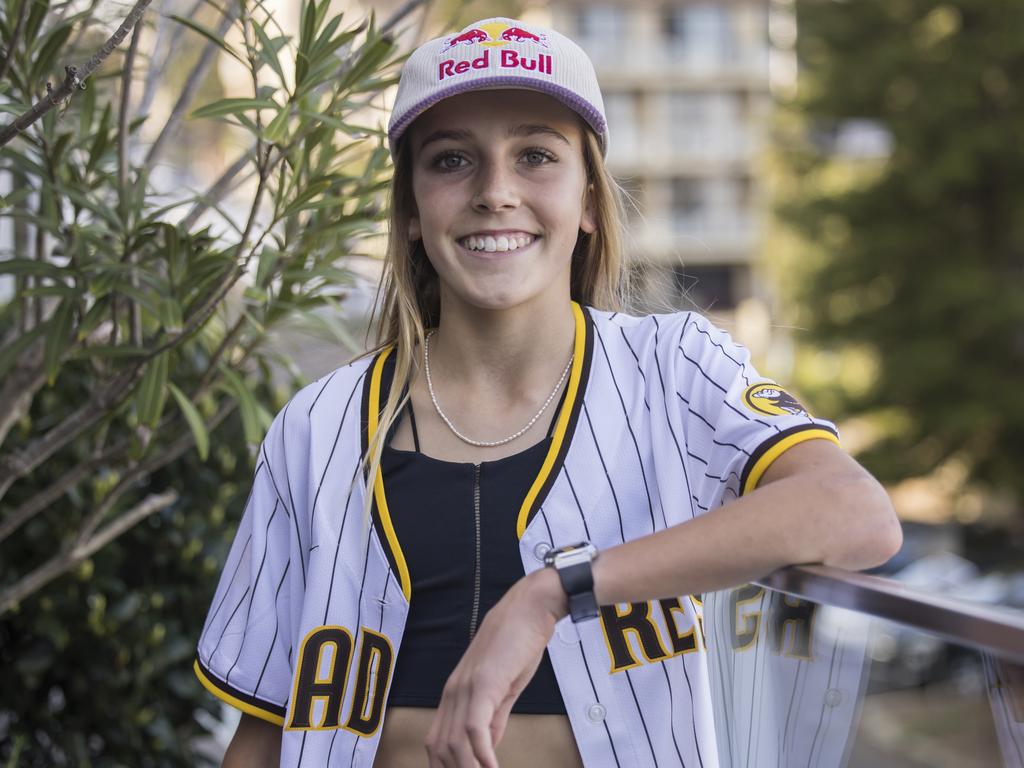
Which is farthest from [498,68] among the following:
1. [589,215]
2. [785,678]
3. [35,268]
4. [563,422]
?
[35,268]

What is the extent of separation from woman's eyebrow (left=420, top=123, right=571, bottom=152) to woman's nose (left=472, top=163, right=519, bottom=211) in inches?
2.2

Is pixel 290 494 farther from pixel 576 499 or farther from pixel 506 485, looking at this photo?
pixel 576 499

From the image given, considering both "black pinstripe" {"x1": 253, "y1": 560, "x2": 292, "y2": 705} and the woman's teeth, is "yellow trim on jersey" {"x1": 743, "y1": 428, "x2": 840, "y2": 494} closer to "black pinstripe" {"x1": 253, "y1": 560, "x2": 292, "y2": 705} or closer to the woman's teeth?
the woman's teeth

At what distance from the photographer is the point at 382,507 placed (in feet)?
6.14

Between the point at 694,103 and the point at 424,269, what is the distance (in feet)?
169

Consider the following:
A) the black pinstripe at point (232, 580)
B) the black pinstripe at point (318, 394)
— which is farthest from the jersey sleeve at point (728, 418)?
the black pinstripe at point (232, 580)

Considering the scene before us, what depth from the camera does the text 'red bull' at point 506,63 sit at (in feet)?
6.12

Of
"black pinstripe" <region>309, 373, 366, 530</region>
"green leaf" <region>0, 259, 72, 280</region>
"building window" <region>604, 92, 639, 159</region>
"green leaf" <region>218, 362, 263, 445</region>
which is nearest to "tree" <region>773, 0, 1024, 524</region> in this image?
"green leaf" <region>218, 362, 263, 445</region>

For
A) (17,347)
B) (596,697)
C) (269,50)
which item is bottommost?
(596,697)

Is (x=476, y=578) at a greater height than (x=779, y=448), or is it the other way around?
(x=779, y=448)

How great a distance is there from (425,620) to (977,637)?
90 centimetres

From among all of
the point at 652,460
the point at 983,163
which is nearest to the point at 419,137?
the point at 652,460

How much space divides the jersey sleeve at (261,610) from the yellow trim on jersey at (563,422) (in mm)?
370

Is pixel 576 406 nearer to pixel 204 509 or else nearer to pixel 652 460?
pixel 652 460
